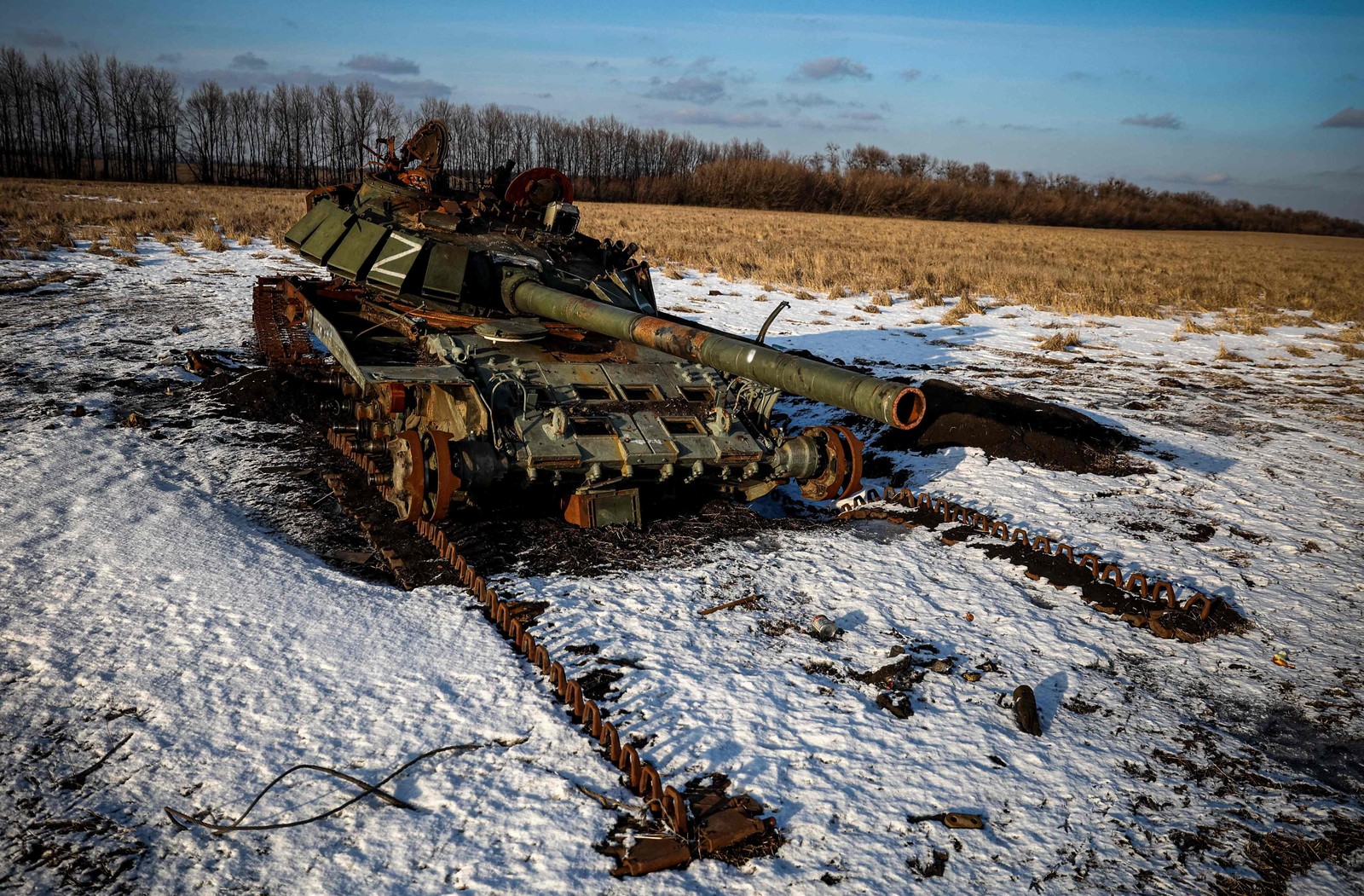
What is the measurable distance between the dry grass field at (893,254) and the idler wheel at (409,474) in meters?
15.5

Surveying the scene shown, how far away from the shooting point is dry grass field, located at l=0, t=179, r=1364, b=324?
22328 mm

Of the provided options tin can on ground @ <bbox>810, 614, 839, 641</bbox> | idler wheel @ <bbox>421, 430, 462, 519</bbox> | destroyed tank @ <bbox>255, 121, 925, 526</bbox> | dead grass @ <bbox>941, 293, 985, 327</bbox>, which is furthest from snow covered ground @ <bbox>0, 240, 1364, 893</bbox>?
dead grass @ <bbox>941, 293, 985, 327</bbox>

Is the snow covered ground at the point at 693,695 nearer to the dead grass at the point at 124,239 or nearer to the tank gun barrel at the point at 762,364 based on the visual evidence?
the tank gun barrel at the point at 762,364

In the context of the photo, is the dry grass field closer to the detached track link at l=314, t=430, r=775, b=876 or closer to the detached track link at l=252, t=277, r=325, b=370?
the detached track link at l=252, t=277, r=325, b=370

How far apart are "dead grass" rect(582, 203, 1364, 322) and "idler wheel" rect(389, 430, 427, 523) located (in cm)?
1606

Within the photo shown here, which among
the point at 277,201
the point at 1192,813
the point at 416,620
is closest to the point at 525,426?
the point at 416,620

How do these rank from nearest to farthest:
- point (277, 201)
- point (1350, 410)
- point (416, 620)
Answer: point (416, 620) < point (1350, 410) < point (277, 201)

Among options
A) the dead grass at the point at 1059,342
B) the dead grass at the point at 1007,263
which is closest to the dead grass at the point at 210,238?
the dead grass at the point at 1007,263

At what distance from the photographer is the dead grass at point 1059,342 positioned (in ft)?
53.1

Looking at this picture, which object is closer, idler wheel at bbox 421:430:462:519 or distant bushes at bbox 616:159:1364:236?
idler wheel at bbox 421:430:462:519

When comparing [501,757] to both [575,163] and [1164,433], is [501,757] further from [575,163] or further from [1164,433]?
[575,163]

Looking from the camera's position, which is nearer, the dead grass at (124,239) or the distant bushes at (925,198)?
the dead grass at (124,239)

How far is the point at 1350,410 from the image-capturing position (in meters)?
12.5

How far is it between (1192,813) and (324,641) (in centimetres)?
489
